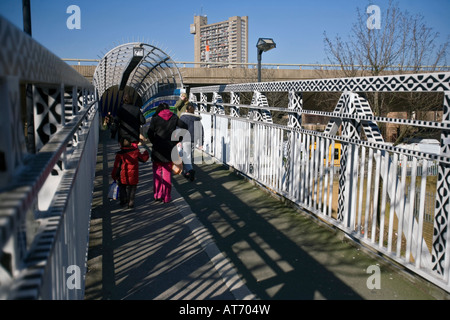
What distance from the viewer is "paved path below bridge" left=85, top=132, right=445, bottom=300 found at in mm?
3816

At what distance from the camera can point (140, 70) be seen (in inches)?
1049

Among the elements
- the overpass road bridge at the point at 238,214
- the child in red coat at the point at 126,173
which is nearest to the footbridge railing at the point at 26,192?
the overpass road bridge at the point at 238,214

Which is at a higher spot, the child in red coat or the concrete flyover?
the concrete flyover

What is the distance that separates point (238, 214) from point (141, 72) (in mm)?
22494

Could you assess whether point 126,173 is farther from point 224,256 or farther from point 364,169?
point 364,169

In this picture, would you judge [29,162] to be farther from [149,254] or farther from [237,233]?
[237,233]

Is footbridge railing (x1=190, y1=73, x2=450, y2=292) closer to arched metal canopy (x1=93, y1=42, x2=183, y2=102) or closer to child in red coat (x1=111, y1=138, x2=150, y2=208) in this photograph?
child in red coat (x1=111, y1=138, x2=150, y2=208)

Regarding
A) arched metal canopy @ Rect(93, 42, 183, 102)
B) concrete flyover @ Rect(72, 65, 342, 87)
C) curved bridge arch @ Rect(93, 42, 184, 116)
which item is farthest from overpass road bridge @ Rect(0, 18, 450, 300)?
concrete flyover @ Rect(72, 65, 342, 87)

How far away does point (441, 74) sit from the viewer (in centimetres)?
348

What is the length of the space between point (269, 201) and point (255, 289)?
3141 mm

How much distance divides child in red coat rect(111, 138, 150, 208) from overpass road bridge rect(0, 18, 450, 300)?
293 mm

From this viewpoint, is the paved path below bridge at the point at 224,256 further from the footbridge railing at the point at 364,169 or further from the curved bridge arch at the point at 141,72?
the curved bridge arch at the point at 141,72
